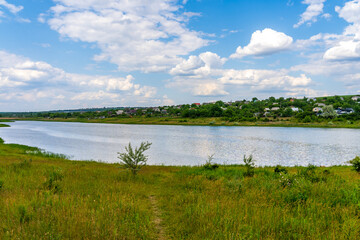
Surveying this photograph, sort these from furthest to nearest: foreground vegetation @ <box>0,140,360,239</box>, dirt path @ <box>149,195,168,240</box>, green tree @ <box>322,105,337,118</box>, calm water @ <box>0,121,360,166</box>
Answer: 1. green tree @ <box>322,105,337,118</box>
2. calm water @ <box>0,121,360,166</box>
3. dirt path @ <box>149,195,168,240</box>
4. foreground vegetation @ <box>0,140,360,239</box>

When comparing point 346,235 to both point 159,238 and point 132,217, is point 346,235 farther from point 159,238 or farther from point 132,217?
point 132,217

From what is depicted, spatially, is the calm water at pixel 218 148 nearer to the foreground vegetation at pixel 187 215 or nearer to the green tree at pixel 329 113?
the foreground vegetation at pixel 187 215

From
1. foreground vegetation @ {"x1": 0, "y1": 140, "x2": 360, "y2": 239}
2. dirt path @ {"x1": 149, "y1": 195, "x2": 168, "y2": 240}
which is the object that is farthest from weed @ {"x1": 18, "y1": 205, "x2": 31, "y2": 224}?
dirt path @ {"x1": 149, "y1": 195, "x2": 168, "y2": 240}

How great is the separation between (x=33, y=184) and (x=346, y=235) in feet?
48.0

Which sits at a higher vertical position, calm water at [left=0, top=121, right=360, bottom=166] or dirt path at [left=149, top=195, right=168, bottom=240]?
dirt path at [left=149, top=195, right=168, bottom=240]

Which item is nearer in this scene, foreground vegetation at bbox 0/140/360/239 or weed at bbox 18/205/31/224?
foreground vegetation at bbox 0/140/360/239

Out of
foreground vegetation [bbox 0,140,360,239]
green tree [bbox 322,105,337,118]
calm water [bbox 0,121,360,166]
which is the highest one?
green tree [bbox 322,105,337,118]

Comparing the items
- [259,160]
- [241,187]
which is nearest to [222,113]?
[259,160]

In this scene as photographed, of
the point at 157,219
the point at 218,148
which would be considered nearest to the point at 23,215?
the point at 157,219

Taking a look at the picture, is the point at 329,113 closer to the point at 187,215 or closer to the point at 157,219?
the point at 187,215

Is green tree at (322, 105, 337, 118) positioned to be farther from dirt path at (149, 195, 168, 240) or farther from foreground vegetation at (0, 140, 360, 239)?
dirt path at (149, 195, 168, 240)

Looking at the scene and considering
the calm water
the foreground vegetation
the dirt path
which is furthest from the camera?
the calm water

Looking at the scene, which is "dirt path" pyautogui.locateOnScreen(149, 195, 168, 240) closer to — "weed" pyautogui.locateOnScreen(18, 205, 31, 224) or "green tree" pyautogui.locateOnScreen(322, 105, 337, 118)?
"weed" pyautogui.locateOnScreen(18, 205, 31, 224)

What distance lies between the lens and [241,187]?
11875mm
